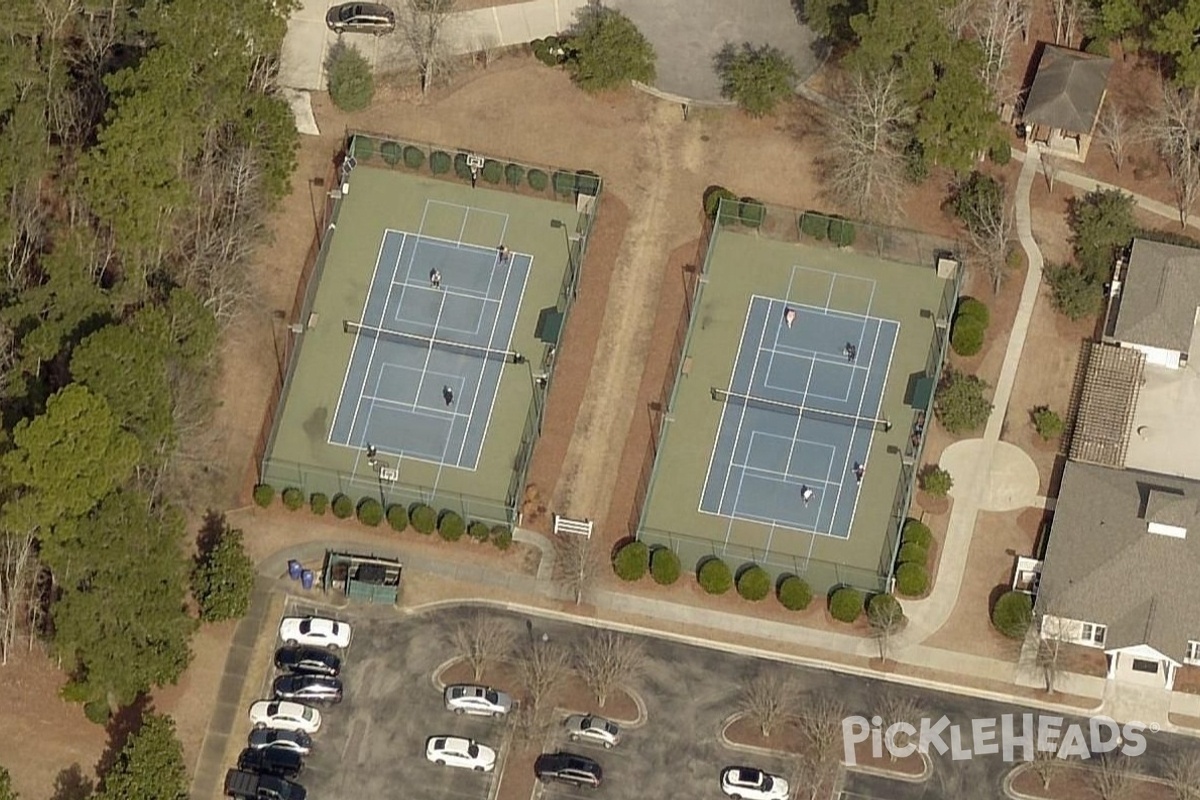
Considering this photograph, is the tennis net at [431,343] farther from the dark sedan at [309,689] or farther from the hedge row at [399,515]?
the dark sedan at [309,689]

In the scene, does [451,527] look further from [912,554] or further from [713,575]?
[912,554]

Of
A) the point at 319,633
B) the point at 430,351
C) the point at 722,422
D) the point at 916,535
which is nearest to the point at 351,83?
the point at 430,351

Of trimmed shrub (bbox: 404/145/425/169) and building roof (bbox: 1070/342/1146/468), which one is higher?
trimmed shrub (bbox: 404/145/425/169)

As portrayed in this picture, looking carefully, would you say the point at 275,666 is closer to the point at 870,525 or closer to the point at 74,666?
the point at 74,666

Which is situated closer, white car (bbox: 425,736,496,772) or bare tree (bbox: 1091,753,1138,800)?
bare tree (bbox: 1091,753,1138,800)

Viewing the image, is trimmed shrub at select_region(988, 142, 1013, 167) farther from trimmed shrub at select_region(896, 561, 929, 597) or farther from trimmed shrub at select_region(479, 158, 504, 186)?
trimmed shrub at select_region(479, 158, 504, 186)

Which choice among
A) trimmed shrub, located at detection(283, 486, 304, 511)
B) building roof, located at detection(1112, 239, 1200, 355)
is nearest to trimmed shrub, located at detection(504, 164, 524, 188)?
trimmed shrub, located at detection(283, 486, 304, 511)
